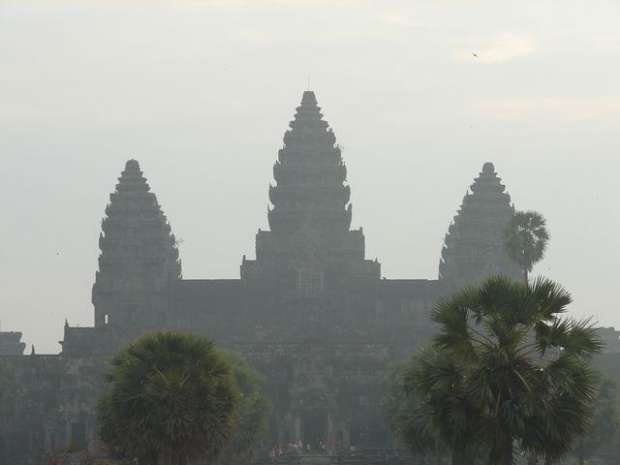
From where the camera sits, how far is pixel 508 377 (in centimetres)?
5544

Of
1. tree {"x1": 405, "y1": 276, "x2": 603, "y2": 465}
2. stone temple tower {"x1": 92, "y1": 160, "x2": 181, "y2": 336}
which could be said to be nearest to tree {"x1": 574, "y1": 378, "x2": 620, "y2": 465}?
tree {"x1": 405, "y1": 276, "x2": 603, "y2": 465}

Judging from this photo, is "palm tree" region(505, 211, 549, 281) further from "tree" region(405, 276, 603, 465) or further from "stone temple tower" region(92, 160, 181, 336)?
"tree" region(405, 276, 603, 465)

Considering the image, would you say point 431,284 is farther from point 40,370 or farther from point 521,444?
point 521,444

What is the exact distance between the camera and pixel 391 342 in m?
182

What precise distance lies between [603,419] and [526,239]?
31712 mm

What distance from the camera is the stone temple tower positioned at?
19025 cm

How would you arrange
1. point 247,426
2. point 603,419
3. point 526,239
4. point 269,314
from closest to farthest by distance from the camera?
1. point 247,426
2. point 603,419
3. point 526,239
4. point 269,314

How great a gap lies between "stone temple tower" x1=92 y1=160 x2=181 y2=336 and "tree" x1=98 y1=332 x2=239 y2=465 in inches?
4454

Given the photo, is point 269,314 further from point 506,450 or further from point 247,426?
point 506,450

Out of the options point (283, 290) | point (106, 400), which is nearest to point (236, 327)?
point (283, 290)

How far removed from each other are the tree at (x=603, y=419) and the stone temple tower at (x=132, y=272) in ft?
225

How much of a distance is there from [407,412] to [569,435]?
124 ft

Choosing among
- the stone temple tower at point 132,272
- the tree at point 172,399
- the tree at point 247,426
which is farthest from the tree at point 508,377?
the stone temple tower at point 132,272

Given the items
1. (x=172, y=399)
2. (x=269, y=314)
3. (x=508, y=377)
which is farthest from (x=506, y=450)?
(x=269, y=314)
